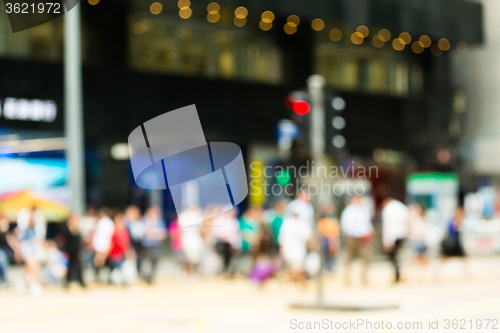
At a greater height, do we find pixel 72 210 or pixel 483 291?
pixel 72 210

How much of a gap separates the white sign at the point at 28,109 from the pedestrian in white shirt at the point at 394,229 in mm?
9957

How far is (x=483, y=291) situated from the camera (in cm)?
1457

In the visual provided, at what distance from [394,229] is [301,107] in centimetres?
519

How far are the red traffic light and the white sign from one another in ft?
36.2

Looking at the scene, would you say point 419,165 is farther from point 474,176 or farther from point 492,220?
point 492,220

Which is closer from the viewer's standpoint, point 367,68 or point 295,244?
point 295,244

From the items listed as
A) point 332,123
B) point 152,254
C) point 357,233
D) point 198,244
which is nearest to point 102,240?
point 152,254

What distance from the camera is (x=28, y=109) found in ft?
68.9

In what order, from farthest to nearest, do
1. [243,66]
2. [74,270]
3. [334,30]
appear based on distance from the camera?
[334,30]
[243,66]
[74,270]

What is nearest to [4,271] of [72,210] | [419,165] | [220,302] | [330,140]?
[72,210]

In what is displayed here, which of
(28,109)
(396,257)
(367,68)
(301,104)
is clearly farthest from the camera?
(367,68)

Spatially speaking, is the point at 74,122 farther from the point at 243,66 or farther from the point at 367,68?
the point at 367,68

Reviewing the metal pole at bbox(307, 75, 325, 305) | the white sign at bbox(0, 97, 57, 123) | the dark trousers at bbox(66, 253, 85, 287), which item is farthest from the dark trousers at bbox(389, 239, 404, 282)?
the white sign at bbox(0, 97, 57, 123)

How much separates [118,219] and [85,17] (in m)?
8.89
